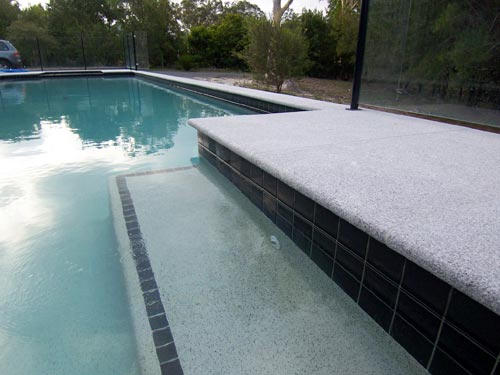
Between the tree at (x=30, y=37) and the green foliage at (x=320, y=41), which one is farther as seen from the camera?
the tree at (x=30, y=37)

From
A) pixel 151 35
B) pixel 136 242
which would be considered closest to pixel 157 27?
pixel 151 35

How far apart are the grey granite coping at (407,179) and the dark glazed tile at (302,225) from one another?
21cm

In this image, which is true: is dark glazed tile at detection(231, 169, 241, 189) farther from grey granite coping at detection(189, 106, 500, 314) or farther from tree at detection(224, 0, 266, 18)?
tree at detection(224, 0, 266, 18)

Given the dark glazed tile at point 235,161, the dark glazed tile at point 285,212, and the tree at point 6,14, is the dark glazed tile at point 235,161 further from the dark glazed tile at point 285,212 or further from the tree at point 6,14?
the tree at point 6,14

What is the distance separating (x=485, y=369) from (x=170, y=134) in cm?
467

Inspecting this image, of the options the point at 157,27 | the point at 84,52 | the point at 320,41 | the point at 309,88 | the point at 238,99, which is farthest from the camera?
the point at 157,27

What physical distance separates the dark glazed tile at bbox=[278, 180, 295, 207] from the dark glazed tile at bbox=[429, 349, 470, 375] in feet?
3.12

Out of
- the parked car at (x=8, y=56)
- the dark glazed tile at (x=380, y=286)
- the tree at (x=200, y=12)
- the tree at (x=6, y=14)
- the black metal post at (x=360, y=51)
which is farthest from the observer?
the tree at (x=200, y=12)

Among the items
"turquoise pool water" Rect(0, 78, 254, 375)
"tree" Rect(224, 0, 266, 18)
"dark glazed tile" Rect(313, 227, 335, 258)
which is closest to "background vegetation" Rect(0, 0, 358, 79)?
"turquoise pool water" Rect(0, 78, 254, 375)

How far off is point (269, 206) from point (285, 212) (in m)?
0.21

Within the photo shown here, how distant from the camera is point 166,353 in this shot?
114 centimetres

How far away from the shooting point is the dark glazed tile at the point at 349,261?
4.52ft

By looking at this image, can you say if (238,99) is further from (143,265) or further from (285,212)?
(143,265)

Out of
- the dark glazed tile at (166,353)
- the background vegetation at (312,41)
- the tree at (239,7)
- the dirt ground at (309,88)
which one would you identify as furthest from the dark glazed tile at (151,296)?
the tree at (239,7)
